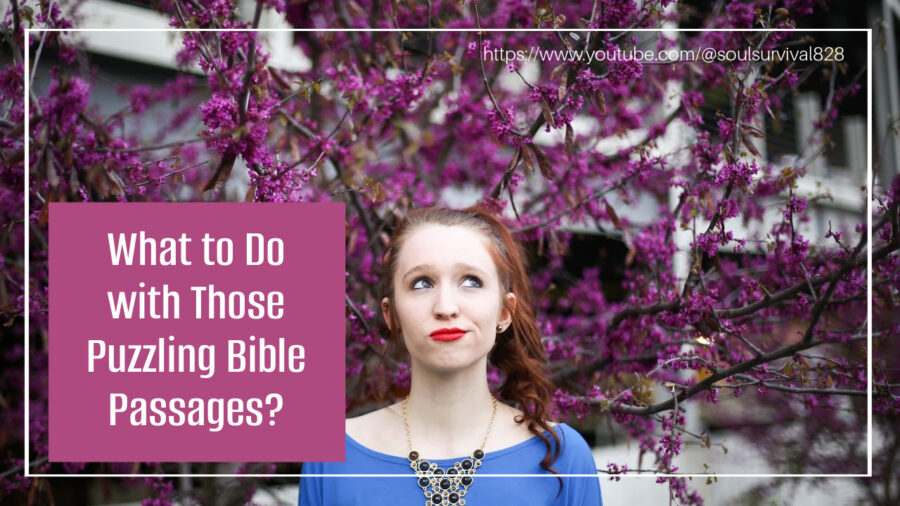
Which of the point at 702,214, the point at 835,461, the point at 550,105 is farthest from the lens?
the point at 835,461

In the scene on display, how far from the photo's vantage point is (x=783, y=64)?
1.93 m

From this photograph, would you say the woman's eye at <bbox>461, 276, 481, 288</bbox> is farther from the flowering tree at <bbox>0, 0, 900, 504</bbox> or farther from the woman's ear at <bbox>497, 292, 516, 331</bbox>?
the flowering tree at <bbox>0, 0, 900, 504</bbox>

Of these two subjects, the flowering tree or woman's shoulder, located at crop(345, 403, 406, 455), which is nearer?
woman's shoulder, located at crop(345, 403, 406, 455)

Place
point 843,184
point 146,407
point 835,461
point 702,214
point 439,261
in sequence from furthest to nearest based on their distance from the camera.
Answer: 1. point 843,184
2. point 835,461
3. point 702,214
4. point 146,407
5. point 439,261

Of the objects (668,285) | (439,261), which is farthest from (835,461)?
(439,261)

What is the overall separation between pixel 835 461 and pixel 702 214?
1983 millimetres

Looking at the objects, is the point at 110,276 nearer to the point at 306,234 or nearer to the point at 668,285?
the point at 306,234

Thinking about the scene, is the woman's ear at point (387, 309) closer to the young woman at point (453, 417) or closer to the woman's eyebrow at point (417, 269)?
the young woman at point (453, 417)

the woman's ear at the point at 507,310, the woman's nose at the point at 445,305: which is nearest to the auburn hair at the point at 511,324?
the woman's ear at the point at 507,310

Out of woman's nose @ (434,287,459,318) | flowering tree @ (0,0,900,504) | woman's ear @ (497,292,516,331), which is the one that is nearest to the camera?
woman's nose @ (434,287,459,318)

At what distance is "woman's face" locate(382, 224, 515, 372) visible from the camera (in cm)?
135

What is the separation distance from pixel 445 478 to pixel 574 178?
4.09 feet

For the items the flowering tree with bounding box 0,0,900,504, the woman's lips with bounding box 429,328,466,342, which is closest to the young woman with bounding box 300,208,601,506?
the woman's lips with bounding box 429,328,466,342

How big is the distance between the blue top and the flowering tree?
256 mm
